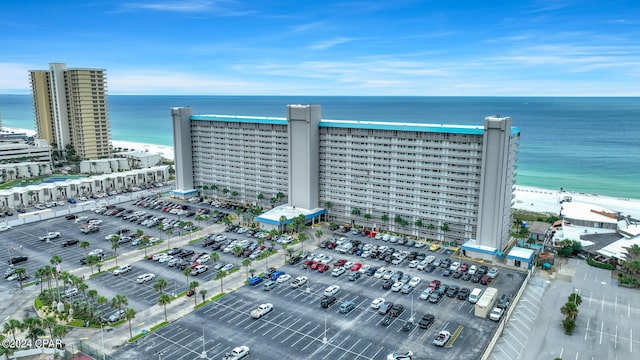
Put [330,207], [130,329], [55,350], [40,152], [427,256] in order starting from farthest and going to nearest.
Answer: [40,152]
[330,207]
[427,256]
[130,329]
[55,350]

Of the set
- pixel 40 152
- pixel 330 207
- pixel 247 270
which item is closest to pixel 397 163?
pixel 330 207

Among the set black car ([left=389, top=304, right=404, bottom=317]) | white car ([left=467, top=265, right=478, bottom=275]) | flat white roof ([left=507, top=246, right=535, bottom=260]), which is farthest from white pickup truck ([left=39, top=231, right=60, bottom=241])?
flat white roof ([left=507, top=246, right=535, bottom=260])

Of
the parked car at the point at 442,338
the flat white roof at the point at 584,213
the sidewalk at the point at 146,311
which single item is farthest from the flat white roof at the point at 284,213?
the flat white roof at the point at 584,213

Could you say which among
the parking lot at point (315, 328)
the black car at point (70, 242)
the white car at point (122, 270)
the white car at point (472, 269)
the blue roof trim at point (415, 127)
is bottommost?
the parking lot at point (315, 328)

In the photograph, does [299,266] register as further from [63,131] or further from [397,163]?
[63,131]

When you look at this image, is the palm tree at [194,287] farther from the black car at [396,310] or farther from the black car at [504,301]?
the black car at [504,301]

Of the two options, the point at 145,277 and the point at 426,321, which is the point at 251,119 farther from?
the point at 426,321

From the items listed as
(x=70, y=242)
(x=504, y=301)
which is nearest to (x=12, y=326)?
(x=70, y=242)
